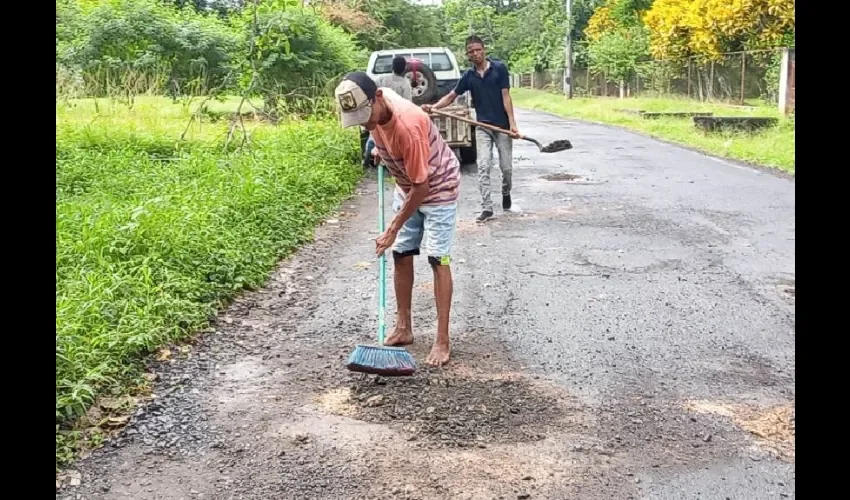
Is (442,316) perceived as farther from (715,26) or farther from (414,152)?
(715,26)

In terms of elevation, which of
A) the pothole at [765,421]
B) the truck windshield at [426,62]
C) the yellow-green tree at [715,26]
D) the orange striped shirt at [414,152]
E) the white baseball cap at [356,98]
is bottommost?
the pothole at [765,421]

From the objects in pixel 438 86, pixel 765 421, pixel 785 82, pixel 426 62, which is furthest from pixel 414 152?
pixel 785 82

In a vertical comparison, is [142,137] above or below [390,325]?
above

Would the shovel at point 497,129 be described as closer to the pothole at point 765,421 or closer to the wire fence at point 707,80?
the pothole at point 765,421

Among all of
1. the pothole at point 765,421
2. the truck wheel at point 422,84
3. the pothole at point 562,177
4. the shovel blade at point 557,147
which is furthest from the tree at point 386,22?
the pothole at point 765,421

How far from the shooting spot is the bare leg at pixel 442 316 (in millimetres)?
4598

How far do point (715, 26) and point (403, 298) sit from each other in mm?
24043

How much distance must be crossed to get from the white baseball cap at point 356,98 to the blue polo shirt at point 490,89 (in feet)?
14.5

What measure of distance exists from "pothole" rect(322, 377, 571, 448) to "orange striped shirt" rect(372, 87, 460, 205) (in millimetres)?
1033

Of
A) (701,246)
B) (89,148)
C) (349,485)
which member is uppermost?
(89,148)
